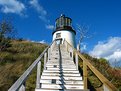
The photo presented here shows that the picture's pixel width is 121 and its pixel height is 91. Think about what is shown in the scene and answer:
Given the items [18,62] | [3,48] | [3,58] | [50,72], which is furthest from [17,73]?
[3,48]

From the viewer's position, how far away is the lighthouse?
25.8 meters

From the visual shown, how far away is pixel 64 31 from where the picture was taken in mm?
25766

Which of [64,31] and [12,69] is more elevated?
[64,31]

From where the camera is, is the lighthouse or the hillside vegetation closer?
the hillside vegetation

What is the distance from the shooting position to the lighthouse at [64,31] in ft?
84.6

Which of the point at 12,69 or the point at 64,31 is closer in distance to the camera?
the point at 12,69

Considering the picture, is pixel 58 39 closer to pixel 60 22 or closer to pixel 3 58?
pixel 60 22

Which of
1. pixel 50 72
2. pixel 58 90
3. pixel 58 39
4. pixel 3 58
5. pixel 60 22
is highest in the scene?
pixel 60 22

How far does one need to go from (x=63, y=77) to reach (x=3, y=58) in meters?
8.42

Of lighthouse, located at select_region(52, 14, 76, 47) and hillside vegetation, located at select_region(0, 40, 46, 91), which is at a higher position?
lighthouse, located at select_region(52, 14, 76, 47)

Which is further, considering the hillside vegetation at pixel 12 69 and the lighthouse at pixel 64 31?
the lighthouse at pixel 64 31

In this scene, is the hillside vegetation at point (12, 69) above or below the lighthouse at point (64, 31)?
below

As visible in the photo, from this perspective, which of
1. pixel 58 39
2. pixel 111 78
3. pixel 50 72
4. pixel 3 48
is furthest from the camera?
pixel 58 39

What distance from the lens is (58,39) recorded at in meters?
25.8
